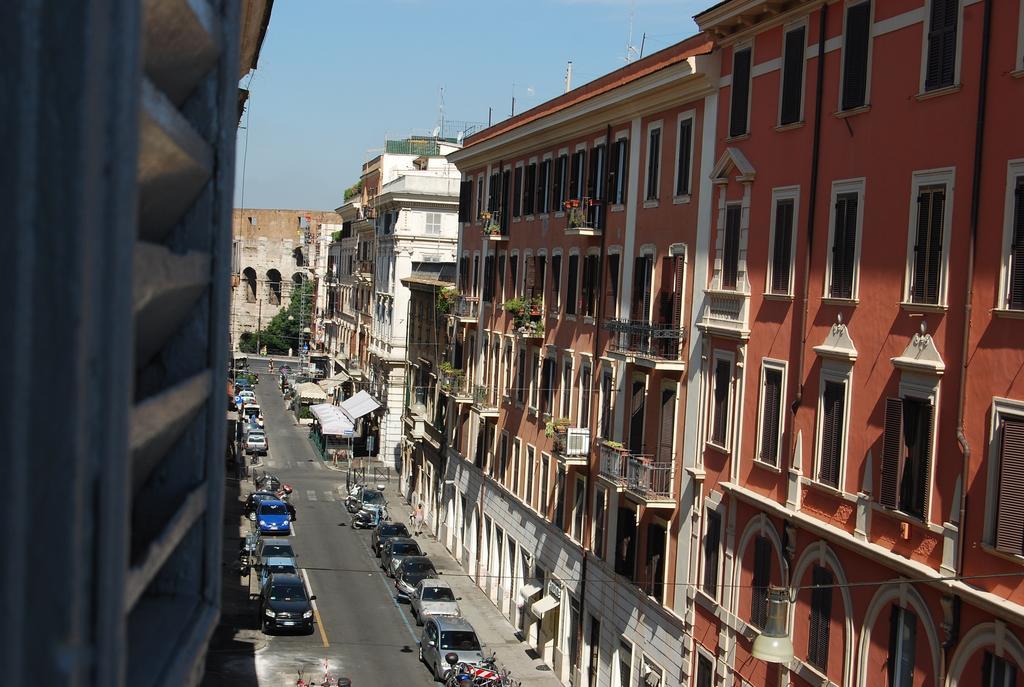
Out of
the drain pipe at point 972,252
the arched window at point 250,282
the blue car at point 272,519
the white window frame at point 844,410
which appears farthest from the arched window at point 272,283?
the drain pipe at point 972,252

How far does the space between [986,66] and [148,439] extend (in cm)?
1523

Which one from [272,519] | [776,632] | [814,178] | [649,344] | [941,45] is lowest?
[272,519]

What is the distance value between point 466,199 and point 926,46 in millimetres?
31081

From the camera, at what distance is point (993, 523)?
15.2 m

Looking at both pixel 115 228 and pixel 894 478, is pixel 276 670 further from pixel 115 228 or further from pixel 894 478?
pixel 115 228

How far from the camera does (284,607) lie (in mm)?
34719

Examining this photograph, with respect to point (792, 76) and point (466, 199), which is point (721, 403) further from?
point (466, 199)

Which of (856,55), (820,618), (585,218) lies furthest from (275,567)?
(856,55)

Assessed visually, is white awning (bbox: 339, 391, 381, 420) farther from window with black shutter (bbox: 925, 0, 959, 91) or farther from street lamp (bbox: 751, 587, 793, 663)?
street lamp (bbox: 751, 587, 793, 663)

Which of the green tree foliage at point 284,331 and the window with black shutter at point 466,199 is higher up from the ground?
the window with black shutter at point 466,199

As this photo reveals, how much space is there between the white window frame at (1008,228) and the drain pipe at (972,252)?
1.65 ft

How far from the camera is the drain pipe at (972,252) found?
51.1 feet

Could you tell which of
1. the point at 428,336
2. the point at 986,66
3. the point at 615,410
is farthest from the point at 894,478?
the point at 428,336

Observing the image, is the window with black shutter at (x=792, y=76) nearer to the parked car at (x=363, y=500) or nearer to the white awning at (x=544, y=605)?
the white awning at (x=544, y=605)
